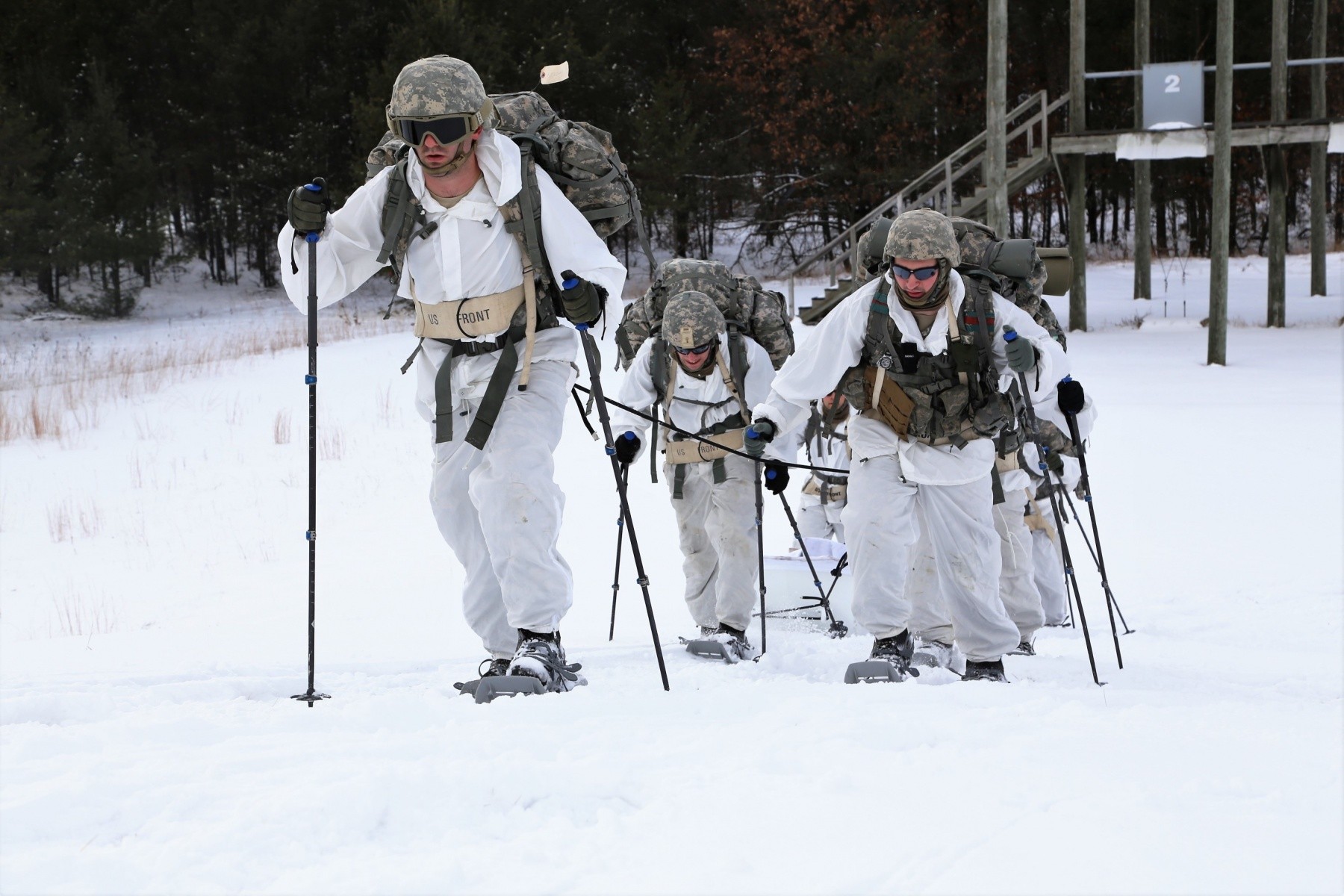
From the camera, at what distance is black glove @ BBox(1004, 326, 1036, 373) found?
226 inches

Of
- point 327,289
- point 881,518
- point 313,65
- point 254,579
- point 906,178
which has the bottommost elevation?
point 254,579

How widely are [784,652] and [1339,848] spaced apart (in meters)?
4.04

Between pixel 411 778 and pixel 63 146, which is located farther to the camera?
pixel 63 146

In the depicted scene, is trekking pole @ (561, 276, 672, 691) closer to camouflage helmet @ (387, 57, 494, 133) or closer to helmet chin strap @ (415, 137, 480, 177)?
helmet chin strap @ (415, 137, 480, 177)

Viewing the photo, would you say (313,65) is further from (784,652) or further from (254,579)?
(784,652)

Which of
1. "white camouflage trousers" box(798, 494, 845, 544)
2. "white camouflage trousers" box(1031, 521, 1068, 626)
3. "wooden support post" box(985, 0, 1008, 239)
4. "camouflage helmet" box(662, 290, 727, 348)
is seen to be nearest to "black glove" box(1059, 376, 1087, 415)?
"camouflage helmet" box(662, 290, 727, 348)

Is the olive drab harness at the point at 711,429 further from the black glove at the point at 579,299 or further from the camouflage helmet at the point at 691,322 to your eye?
the black glove at the point at 579,299

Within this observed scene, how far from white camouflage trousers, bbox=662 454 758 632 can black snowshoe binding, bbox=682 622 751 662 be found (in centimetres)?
21

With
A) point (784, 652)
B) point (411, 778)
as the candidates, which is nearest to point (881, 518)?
point (784, 652)

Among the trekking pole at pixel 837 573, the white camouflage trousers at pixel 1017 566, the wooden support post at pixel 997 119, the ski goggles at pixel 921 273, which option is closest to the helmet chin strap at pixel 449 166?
the ski goggles at pixel 921 273

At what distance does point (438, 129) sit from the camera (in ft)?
16.4

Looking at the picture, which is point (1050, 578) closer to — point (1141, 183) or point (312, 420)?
point (312, 420)

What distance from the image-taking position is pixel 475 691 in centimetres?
478

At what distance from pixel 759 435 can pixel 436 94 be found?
2082mm
